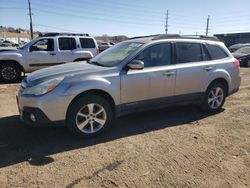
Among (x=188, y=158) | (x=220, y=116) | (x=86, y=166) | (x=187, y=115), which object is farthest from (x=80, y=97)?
(x=220, y=116)

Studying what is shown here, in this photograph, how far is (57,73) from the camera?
14.2 feet

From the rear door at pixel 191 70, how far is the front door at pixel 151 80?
19cm

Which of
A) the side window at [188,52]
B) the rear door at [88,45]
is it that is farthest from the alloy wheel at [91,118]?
the rear door at [88,45]

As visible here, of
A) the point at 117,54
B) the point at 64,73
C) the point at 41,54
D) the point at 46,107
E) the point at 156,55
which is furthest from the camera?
the point at 41,54

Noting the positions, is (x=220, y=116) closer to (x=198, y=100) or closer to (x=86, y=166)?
(x=198, y=100)

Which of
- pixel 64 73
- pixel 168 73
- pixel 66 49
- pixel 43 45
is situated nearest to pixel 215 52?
pixel 168 73

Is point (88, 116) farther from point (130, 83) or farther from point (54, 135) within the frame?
point (130, 83)

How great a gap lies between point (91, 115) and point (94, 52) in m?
7.26

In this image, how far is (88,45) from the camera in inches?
437

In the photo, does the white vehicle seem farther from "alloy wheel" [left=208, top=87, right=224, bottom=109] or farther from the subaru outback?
"alloy wheel" [left=208, top=87, right=224, bottom=109]

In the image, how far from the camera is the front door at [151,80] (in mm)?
4566

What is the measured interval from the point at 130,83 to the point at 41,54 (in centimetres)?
673

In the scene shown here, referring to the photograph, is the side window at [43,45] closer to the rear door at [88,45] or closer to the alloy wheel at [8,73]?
the alloy wheel at [8,73]

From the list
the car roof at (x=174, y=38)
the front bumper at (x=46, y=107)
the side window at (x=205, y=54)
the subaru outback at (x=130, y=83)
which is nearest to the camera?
the front bumper at (x=46, y=107)
